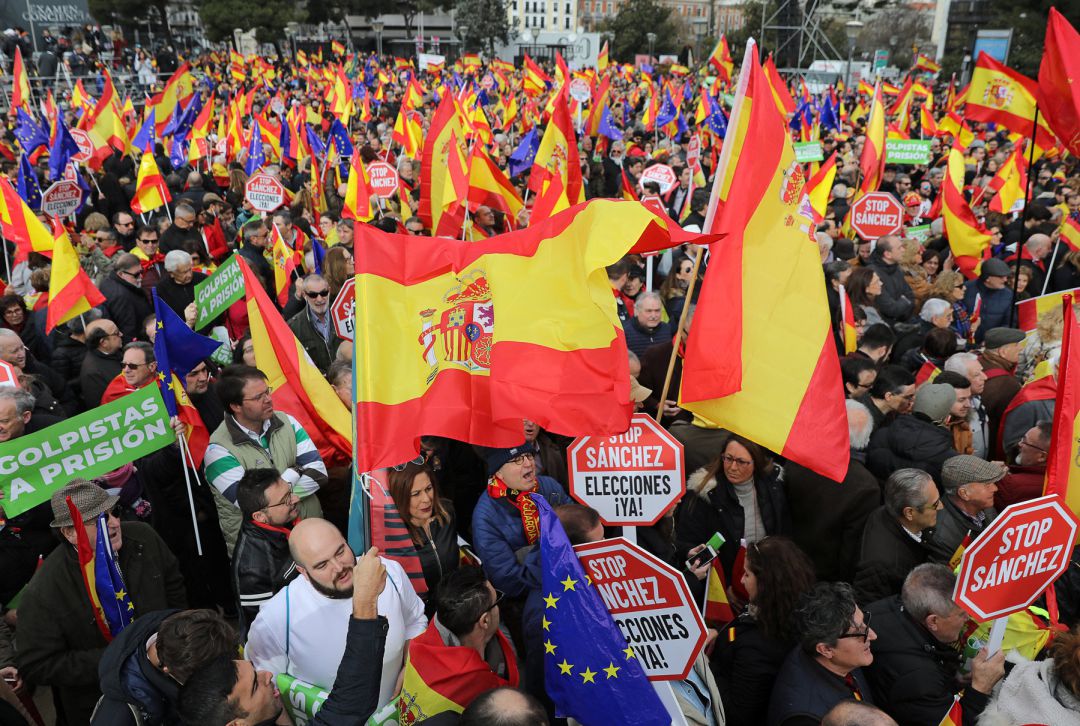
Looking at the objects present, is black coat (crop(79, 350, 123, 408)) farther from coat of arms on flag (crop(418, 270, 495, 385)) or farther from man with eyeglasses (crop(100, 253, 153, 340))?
coat of arms on flag (crop(418, 270, 495, 385))

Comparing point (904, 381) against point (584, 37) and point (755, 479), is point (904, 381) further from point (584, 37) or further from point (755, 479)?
point (584, 37)

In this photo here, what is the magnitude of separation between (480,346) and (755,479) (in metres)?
1.77

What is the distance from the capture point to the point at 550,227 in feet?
11.3

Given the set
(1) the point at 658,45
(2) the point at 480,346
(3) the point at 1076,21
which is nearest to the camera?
(2) the point at 480,346

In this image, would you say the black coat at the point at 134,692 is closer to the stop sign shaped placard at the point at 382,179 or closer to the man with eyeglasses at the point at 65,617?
the man with eyeglasses at the point at 65,617

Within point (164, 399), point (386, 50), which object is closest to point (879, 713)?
point (164, 399)

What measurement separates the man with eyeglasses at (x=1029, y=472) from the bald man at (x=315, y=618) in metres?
3.41

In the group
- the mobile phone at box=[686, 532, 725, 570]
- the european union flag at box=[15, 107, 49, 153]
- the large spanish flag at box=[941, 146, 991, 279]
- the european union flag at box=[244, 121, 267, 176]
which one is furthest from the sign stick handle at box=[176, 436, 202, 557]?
the european union flag at box=[15, 107, 49, 153]

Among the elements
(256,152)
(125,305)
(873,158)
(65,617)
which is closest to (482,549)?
(65,617)

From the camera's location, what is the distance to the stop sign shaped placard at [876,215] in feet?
30.3

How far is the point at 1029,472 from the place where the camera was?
471 cm

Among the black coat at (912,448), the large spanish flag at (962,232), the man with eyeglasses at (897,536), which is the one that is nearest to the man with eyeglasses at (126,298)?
the black coat at (912,448)

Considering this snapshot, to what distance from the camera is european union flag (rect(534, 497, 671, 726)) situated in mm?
2766

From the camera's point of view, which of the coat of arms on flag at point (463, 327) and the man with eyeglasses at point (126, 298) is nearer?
the coat of arms on flag at point (463, 327)
